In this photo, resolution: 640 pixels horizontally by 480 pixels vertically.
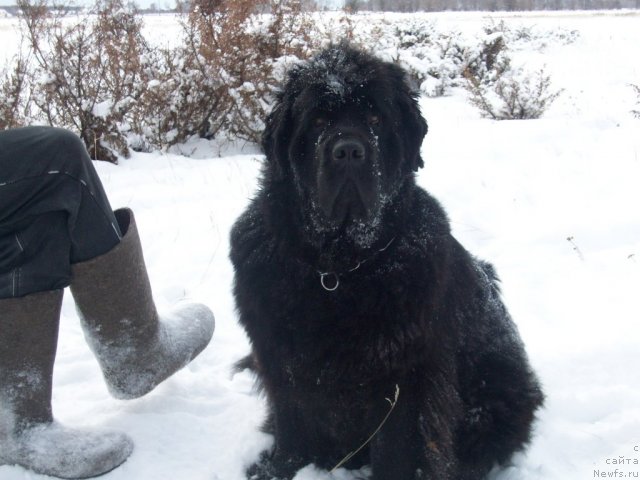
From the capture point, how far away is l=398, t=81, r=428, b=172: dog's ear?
2.27 m

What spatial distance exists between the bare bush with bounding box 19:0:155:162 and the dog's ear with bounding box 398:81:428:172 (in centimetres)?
497

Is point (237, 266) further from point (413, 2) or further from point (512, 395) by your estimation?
point (413, 2)

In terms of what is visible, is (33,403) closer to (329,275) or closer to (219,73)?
(329,275)

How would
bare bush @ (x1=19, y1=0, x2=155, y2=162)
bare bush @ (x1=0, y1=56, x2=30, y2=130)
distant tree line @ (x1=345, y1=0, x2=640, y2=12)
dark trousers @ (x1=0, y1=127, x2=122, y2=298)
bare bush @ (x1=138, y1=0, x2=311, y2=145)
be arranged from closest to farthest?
dark trousers @ (x1=0, y1=127, x2=122, y2=298) < bare bush @ (x1=0, y1=56, x2=30, y2=130) < bare bush @ (x1=19, y1=0, x2=155, y2=162) < bare bush @ (x1=138, y1=0, x2=311, y2=145) < distant tree line @ (x1=345, y1=0, x2=640, y2=12)

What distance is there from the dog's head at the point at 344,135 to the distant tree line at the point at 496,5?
49.3 m

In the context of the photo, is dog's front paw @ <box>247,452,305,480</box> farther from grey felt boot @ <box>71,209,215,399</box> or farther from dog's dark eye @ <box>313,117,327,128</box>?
dog's dark eye @ <box>313,117,327,128</box>

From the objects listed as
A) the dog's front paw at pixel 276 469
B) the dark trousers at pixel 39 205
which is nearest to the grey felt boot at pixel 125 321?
the dark trousers at pixel 39 205

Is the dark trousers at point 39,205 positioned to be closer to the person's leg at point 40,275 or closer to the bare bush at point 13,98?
the person's leg at point 40,275

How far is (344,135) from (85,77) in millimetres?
5563

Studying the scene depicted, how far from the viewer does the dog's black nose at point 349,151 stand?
6.60 ft

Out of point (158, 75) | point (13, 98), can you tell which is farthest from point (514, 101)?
point (13, 98)

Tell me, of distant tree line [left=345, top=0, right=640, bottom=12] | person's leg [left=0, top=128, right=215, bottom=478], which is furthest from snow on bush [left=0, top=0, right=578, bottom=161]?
distant tree line [left=345, top=0, right=640, bottom=12]

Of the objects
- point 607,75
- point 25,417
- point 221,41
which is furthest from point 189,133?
point 607,75

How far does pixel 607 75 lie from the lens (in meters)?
11.8
